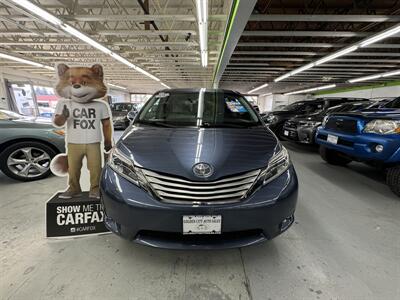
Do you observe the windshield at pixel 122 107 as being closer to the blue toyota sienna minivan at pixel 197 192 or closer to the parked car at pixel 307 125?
the parked car at pixel 307 125

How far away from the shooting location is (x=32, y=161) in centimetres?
277

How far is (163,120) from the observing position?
1.91m

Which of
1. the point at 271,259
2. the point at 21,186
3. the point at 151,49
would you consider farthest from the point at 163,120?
the point at 151,49

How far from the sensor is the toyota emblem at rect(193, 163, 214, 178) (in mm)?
1193

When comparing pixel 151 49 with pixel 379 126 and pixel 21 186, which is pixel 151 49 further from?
pixel 379 126

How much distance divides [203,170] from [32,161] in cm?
274

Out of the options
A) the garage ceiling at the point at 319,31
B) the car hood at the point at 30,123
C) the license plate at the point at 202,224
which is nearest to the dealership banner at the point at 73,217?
the license plate at the point at 202,224

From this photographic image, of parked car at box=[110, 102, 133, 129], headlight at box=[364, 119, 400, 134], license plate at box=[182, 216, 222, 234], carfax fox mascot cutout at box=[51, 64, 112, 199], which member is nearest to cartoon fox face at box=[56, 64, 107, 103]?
carfax fox mascot cutout at box=[51, 64, 112, 199]

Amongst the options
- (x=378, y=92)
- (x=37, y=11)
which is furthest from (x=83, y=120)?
(x=378, y=92)

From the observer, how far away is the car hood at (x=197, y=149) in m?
1.24

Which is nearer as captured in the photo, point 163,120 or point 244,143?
point 244,143

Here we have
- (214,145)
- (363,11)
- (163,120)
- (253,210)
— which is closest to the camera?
(253,210)

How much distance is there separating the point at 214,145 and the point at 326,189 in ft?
7.04

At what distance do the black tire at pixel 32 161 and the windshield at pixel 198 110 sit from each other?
169 cm
